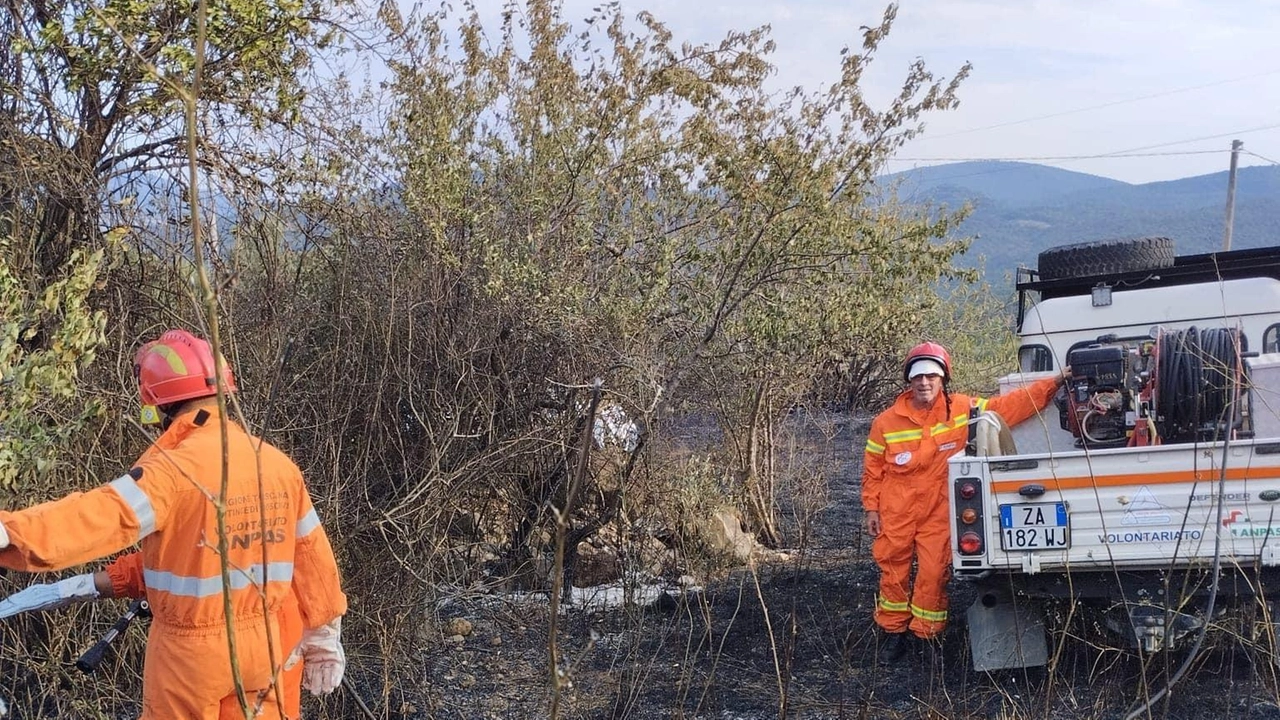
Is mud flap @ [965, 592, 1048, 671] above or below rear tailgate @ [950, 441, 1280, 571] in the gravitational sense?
below

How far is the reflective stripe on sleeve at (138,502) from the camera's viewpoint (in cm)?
277

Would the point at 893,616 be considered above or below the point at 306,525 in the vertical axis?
below

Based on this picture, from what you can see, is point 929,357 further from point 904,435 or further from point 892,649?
Result: point 892,649

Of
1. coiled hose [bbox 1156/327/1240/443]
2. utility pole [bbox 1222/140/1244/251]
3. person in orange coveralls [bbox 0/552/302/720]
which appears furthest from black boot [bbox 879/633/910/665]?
utility pole [bbox 1222/140/1244/251]

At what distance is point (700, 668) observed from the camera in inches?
241

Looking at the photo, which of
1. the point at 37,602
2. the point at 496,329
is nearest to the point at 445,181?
the point at 496,329

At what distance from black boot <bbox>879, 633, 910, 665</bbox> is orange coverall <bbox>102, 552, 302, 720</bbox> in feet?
11.8

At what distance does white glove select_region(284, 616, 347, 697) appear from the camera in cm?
346

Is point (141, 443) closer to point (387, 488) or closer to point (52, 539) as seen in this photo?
point (387, 488)

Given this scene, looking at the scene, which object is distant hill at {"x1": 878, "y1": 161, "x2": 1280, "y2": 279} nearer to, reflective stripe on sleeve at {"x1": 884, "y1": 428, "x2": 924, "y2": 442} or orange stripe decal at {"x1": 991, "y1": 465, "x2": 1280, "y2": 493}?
reflective stripe on sleeve at {"x1": 884, "y1": 428, "x2": 924, "y2": 442}

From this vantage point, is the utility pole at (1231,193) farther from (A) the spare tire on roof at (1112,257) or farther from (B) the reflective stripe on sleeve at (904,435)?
(B) the reflective stripe on sleeve at (904,435)

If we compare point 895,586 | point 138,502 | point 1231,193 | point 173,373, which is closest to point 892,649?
point 895,586

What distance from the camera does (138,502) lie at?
279cm

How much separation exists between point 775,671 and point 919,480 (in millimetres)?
1291
